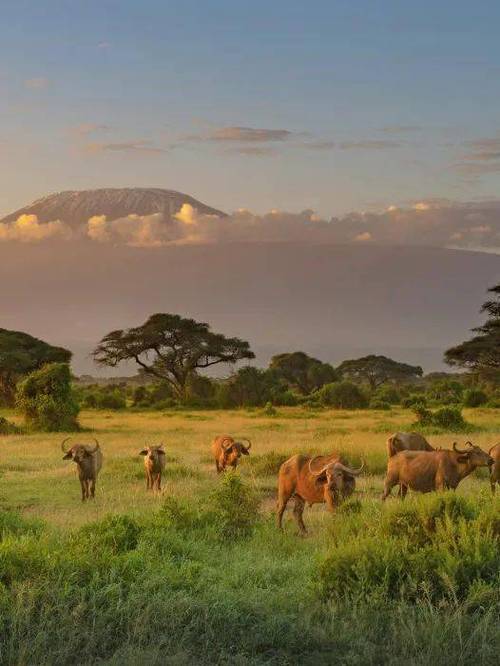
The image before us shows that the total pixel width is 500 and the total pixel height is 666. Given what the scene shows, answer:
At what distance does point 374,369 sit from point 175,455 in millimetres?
53757

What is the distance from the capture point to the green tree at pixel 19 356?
47.2m

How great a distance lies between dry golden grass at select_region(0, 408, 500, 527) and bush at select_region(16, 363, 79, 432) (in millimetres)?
1255

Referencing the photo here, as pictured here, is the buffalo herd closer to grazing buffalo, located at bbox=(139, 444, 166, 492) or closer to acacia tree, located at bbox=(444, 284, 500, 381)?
grazing buffalo, located at bbox=(139, 444, 166, 492)

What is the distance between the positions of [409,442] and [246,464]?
171 inches

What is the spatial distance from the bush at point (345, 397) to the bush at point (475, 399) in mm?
5626

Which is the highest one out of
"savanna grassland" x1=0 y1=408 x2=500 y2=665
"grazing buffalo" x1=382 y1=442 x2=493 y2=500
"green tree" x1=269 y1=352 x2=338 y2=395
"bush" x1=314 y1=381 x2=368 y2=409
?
"green tree" x1=269 y1=352 x2=338 y2=395

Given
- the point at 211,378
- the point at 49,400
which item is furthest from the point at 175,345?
the point at 49,400

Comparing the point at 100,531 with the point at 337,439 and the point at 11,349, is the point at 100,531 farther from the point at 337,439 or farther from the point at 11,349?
the point at 11,349

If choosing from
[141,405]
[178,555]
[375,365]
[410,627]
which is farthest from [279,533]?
[375,365]

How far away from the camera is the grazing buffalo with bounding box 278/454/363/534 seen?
1133 centimetres

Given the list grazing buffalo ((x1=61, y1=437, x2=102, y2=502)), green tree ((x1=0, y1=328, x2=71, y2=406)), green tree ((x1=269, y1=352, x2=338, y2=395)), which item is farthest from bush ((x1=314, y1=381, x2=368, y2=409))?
grazing buffalo ((x1=61, y1=437, x2=102, y2=502))

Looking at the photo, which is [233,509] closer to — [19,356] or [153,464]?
[153,464]

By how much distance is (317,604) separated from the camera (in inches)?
297

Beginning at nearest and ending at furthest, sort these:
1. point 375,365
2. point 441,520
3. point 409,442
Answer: point 441,520 < point 409,442 < point 375,365
